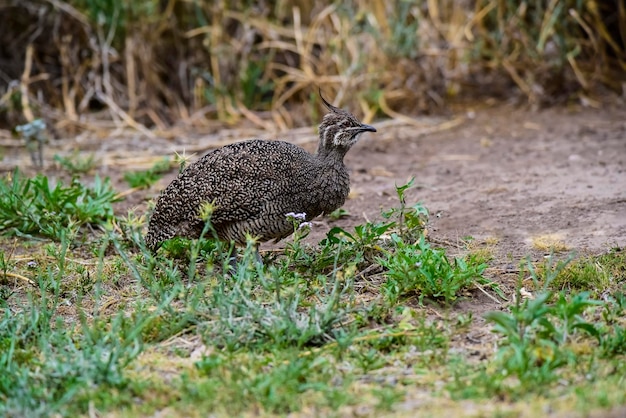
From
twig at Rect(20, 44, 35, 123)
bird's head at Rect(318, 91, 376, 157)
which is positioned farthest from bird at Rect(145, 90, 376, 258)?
twig at Rect(20, 44, 35, 123)

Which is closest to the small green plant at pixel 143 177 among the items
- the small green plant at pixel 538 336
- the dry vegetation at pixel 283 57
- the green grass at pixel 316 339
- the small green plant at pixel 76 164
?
the small green plant at pixel 76 164

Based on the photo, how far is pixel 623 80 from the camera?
32.1 ft

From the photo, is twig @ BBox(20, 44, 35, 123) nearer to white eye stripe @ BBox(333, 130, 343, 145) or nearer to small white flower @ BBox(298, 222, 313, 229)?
white eye stripe @ BBox(333, 130, 343, 145)

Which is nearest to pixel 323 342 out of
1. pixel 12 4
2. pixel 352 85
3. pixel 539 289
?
pixel 539 289

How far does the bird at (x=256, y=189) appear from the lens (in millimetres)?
5215

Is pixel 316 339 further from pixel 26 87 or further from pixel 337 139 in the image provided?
pixel 26 87

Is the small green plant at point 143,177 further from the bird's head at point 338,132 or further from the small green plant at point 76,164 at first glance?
the bird's head at point 338,132

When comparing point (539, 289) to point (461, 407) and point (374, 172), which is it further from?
point (374, 172)

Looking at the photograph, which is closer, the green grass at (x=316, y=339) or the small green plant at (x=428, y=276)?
the green grass at (x=316, y=339)

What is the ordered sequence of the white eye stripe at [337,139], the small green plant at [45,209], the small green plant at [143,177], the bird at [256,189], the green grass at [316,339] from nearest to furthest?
the green grass at [316,339] < the bird at [256,189] < the white eye stripe at [337,139] < the small green plant at [45,209] < the small green plant at [143,177]

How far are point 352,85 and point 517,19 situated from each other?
1.79 meters

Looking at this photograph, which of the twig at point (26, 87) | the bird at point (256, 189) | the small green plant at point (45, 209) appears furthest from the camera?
the twig at point (26, 87)

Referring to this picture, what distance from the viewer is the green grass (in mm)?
3600

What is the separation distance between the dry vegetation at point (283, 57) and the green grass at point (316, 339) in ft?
14.5
